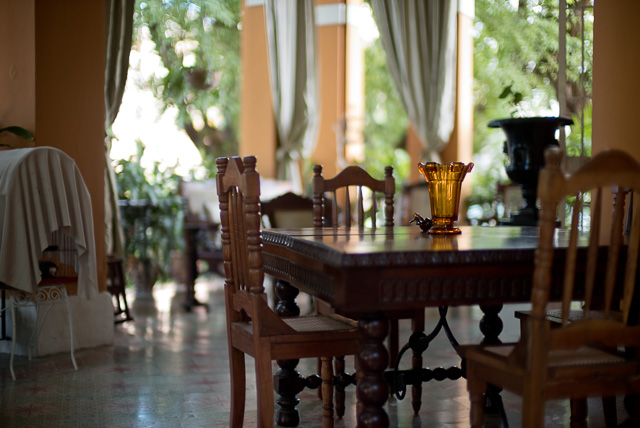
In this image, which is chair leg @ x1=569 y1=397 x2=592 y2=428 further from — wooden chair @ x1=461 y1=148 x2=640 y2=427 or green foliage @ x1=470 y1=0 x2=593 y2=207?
green foliage @ x1=470 y1=0 x2=593 y2=207

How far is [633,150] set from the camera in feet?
15.0

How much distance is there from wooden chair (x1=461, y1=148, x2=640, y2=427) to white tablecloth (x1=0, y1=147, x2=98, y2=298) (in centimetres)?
248


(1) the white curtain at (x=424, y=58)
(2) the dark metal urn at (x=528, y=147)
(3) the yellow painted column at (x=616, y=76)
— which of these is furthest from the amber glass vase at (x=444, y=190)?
(1) the white curtain at (x=424, y=58)

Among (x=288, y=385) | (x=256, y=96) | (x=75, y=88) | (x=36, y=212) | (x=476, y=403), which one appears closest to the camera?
(x=476, y=403)

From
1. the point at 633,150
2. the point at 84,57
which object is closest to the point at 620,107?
the point at 633,150

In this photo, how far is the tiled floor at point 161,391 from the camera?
128 inches

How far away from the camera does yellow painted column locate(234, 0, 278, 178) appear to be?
27.4 ft

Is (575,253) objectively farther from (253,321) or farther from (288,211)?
(288,211)

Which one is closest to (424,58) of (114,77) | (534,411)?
(114,77)

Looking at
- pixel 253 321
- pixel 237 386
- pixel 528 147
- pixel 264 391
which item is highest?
pixel 528 147

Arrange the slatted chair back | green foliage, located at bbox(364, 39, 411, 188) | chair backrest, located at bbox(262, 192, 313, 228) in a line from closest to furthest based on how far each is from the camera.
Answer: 1. the slatted chair back
2. chair backrest, located at bbox(262, 192, 313, 228)
3. green foliage, located at bbox(364, 39, 411, 188)

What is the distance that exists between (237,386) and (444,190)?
106 centimetres

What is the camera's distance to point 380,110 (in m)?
13.5

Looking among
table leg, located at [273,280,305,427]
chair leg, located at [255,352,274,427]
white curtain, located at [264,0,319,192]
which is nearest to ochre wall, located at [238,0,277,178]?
white curtain, located at [264,0,319,192]
